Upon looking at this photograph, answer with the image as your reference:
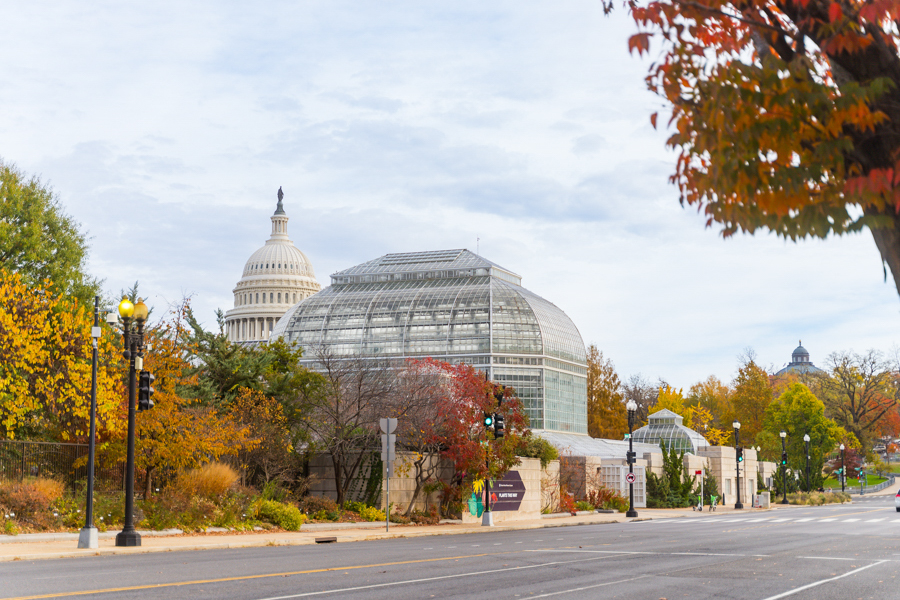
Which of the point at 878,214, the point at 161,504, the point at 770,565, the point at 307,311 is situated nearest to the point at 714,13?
the point at 878,214

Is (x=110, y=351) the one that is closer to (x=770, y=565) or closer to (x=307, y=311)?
(x=770, y=565)

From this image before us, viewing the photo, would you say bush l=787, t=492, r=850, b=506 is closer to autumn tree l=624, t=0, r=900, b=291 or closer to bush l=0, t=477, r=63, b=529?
bush l=0, t=477, r=63, b=529

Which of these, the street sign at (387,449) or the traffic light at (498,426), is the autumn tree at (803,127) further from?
the traffic light at (498,426)

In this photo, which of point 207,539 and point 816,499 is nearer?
point 207,539

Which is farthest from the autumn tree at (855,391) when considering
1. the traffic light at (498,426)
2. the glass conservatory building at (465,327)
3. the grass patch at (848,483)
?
the traffic light at (498,426)

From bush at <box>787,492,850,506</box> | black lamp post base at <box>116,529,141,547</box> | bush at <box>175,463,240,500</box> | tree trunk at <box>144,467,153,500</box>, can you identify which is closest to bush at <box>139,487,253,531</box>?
bush at <box>175,463,240,500</box>

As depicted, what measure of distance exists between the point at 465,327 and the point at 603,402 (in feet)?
110

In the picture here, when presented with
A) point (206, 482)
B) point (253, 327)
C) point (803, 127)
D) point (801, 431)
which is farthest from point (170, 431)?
point (253, 327)

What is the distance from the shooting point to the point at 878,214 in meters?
5.50

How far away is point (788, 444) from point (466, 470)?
197 feet

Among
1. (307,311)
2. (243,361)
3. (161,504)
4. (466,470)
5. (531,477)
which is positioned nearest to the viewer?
(161,504)

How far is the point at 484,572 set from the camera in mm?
15562

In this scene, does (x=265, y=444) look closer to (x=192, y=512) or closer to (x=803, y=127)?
(x=192, y=512)

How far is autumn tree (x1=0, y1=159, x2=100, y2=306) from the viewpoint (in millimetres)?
38031
